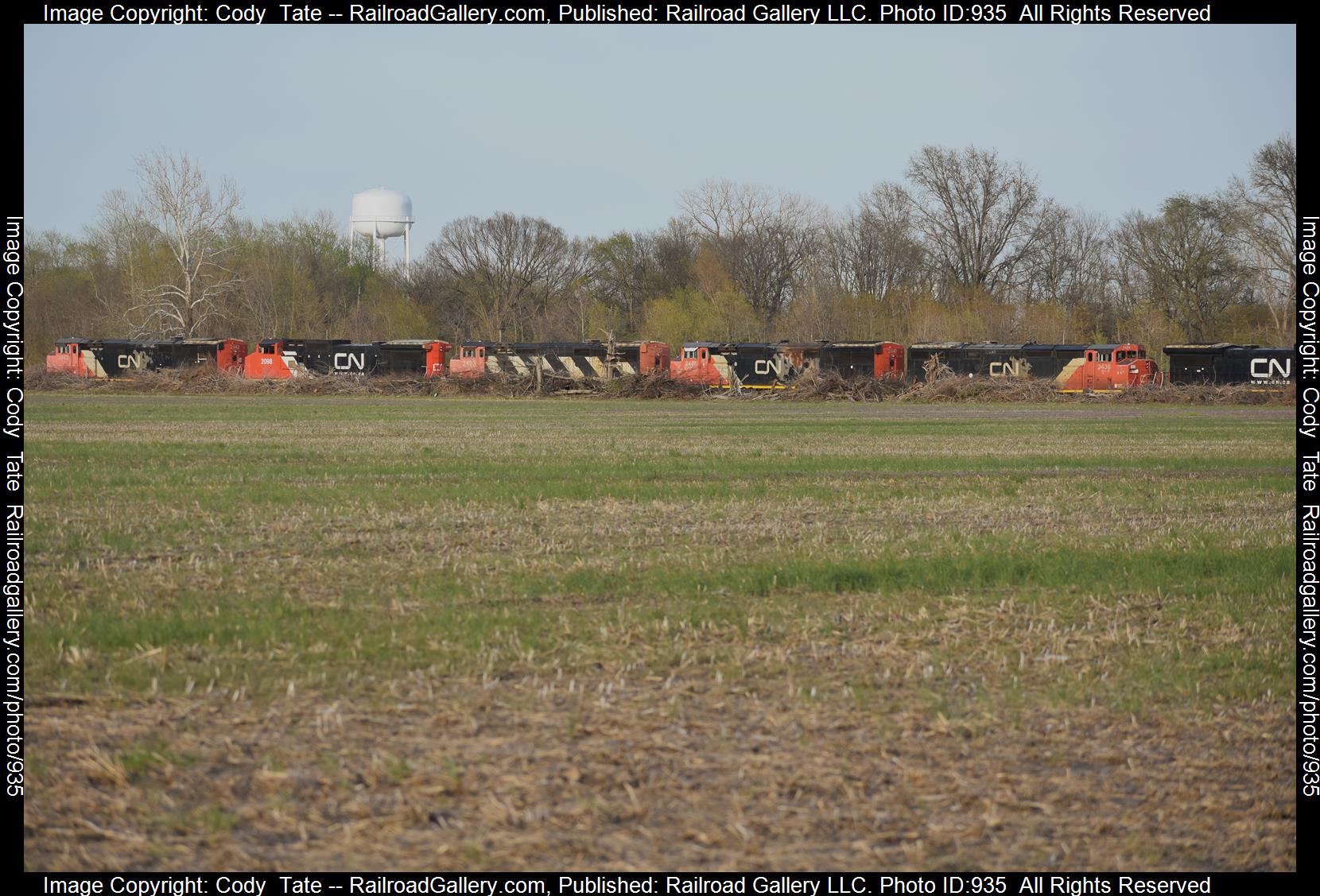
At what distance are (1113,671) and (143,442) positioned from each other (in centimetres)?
2056

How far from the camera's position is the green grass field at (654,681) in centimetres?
445

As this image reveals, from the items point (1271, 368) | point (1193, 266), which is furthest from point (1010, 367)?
point (1193, 266)

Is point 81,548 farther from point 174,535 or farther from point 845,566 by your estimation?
point 845,566

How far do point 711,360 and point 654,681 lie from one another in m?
61.5

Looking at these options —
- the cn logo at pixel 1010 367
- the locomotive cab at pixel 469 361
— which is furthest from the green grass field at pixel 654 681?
the locomotive cab at pixel 469 361

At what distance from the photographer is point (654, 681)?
6.39 m

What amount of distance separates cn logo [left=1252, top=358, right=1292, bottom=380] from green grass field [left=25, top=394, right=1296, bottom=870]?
49875mm

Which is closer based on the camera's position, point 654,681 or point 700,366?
point 654,681

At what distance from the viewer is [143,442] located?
23125mm

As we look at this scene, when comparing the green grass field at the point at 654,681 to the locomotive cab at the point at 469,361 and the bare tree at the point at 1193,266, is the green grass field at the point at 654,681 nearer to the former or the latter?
the locomotive cab at the point at 469,361

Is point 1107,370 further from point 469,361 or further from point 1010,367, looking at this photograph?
point 469,361

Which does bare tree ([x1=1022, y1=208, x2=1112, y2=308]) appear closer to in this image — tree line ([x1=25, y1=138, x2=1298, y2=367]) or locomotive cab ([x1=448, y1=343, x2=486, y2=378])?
tree line ([x1=25, y1=138, x2=1298, y2=367])

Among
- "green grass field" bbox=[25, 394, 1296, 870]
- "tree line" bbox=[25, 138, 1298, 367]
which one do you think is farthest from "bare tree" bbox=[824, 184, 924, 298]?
"green grass field" bbox=[25, 394, 1296, 870]
